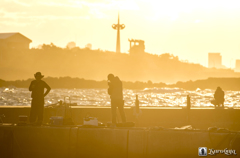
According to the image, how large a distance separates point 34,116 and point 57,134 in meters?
2.18

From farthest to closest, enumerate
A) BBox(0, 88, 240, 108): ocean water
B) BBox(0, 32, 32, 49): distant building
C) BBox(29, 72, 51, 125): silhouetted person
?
BBox(0, 32, 32, 49): distant building
BBox(0, 88, 240, 108): ocean water
BBox(29, 72, 51, 125): silhouetted person

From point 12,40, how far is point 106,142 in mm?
169310

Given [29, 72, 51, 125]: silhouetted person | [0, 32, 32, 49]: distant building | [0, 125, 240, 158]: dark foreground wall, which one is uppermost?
[0, 32, 32, 49]: distant building

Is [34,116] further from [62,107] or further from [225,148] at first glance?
[225,148]

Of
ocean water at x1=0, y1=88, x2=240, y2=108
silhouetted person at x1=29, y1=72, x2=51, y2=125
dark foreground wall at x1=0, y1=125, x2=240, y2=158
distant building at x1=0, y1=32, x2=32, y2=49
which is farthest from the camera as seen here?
distant building at x1=0, y1=32, x2=32, y2=49

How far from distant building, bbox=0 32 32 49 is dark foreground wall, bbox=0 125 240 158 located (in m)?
163

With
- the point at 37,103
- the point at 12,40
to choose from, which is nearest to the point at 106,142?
the point at 37,103

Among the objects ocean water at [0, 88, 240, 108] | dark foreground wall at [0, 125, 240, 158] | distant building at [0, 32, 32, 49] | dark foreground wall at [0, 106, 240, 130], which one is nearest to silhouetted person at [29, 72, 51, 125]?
dark foreground wall at [0, 125, 240, 158]

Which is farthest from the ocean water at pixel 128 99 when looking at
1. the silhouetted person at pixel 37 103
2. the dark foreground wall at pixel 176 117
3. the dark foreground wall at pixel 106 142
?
the dark foreground wall at pixel 106 142

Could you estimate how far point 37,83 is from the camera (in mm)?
13062

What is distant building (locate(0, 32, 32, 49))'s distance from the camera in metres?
170

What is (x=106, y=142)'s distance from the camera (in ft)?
34.9

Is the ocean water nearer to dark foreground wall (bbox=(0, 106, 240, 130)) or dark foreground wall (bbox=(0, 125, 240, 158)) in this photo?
dark foreground wall (bbox=(0, 106, 240, 130))

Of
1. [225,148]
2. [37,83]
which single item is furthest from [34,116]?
[225,148]
